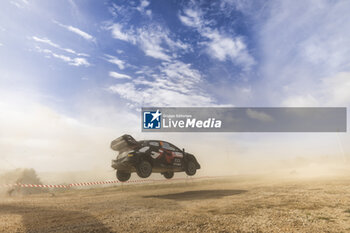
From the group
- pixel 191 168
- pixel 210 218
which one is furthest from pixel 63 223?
pixel 191 168

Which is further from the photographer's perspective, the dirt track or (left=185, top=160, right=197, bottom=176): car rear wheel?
(left=185, top=160, right=197, bottom=176): car rear wheel

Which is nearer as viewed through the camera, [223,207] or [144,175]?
[223,207]

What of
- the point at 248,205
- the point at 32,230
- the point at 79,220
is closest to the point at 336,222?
the point at 248,205

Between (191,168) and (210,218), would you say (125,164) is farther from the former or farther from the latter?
(210,218)

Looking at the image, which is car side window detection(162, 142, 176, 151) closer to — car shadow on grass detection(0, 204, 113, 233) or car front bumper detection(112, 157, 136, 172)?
car front bumper detection(112, 157, 136, 172)

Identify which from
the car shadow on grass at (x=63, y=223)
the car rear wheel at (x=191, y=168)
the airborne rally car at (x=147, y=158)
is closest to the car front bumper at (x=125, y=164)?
the airborne rally car at (x=147, y=158)

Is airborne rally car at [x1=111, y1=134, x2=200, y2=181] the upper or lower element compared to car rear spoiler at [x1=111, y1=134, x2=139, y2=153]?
lower

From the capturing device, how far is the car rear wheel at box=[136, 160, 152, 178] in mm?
10016

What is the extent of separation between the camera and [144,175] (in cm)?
998

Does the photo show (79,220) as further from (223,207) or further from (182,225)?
(223,207)

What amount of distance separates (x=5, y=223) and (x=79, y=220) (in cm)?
245

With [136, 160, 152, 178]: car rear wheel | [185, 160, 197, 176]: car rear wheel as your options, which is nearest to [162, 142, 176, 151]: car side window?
[185, 160, 197, 176]: car rear wheel

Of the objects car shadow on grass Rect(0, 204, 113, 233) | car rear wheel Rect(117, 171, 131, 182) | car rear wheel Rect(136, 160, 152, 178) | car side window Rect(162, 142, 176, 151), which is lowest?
car shadow on grass Rect(0, 204, 113, 233)

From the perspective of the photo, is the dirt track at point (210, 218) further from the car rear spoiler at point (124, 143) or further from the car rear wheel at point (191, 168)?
the car rear wheel at point (191, 168)
